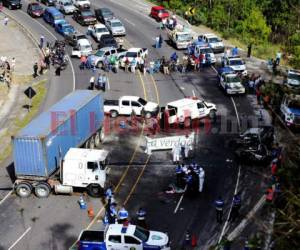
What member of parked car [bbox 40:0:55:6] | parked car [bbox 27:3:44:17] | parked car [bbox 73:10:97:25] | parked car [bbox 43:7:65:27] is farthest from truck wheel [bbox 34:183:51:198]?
parked car [bbox 40:0:55:6]

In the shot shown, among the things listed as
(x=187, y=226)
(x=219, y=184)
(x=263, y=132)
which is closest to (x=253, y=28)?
(x=263, y=132)

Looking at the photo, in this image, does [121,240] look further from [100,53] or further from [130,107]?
[100,53]

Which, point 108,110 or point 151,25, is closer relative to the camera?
point 108,110

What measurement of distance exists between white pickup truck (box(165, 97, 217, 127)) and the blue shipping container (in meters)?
5.33

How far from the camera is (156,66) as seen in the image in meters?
51.0

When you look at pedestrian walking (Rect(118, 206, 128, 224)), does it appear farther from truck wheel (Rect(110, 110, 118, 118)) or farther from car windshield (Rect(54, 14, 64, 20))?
car windshield (Rect(54, 14, 64, 20))

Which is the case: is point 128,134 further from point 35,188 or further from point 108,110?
point 35,188

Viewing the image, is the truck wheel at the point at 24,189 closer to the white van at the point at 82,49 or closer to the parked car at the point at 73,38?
the white van at the point at 82,49

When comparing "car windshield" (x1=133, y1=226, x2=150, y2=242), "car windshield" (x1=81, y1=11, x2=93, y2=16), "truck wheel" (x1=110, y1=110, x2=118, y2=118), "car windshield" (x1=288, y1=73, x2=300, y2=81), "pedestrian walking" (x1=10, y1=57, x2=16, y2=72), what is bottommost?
"pedestrian walking" (x1=10, y1=57, x2=16, y2=72)

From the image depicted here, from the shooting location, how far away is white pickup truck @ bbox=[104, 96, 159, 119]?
3981 cm

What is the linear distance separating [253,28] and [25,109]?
38.3 m

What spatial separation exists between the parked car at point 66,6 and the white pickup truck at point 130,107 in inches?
1256

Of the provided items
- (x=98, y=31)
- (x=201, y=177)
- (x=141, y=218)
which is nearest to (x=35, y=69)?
(x=98, y=31)

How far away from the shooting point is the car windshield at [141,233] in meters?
24.0
